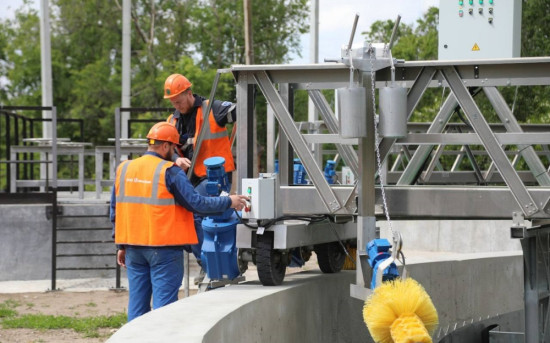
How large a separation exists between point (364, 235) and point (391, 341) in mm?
1627

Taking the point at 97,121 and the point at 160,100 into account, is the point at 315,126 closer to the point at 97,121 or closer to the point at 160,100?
the point at 160,100

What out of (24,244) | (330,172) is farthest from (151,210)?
(24,244)

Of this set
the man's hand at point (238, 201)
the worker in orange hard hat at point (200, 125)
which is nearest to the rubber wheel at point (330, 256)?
the worker in orange hard hat at point (200, 125)

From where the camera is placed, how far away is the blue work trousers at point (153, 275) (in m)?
8.44

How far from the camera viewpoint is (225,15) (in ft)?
153

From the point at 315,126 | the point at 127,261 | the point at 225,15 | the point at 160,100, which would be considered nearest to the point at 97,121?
the point at 160,100

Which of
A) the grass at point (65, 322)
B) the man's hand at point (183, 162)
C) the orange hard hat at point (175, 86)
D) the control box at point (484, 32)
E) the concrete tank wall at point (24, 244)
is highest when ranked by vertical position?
the control box at point (484, 32)

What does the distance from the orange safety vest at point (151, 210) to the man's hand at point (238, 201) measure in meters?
0.43

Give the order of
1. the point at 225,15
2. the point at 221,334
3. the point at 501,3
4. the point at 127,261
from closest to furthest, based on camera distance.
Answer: the point at 221,334 → the point at 127,261 → the point at 501,3 → the point at 225,15

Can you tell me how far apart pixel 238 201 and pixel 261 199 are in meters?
0.17

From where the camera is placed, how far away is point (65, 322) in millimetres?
11375

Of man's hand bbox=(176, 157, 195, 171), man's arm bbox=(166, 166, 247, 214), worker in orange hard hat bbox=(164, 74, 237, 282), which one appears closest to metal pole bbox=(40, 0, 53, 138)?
worker in orange hard hat bbox=(164, 74, 237, 282)

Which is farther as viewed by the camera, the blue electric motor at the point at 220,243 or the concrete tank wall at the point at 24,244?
the concrete tank wall at the point at 24,244

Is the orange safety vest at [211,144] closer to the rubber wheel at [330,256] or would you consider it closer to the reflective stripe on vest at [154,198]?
the reflective stripe on vest at [154,198]
